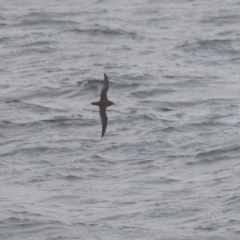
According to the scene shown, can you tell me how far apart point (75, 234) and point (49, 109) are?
8.30 m

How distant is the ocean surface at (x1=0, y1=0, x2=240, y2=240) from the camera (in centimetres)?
2356

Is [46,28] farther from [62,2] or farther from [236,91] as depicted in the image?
[236,91]

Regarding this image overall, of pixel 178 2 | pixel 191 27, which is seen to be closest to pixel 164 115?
pixel 191 27

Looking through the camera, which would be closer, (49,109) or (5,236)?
(5,236)

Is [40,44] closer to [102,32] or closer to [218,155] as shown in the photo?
[102,32]

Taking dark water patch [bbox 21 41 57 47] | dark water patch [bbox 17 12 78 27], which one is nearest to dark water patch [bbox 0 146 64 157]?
dark water patch [bbox 21 41 57 47]

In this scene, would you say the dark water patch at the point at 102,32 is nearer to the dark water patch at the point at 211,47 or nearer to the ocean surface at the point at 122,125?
the ocean surface at the point at 122,125

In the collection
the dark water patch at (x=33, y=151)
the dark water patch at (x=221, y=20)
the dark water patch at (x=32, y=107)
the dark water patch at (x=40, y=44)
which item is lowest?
the dark water patch at (x=33, y=151)

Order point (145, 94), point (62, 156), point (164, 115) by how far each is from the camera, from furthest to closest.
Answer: point (145, 94), point (164, 115), point (62, 156)

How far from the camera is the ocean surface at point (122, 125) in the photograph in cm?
2356

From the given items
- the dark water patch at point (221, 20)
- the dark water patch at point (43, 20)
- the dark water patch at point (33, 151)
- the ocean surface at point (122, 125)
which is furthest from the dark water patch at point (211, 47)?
the dark water patch at point (33, 151)

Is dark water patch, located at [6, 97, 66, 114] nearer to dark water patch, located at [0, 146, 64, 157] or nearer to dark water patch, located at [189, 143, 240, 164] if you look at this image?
dark water patch, located at [0, 146, 64, 157]

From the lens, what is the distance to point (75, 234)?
22.7 metres

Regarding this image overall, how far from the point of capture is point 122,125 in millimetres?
29250
